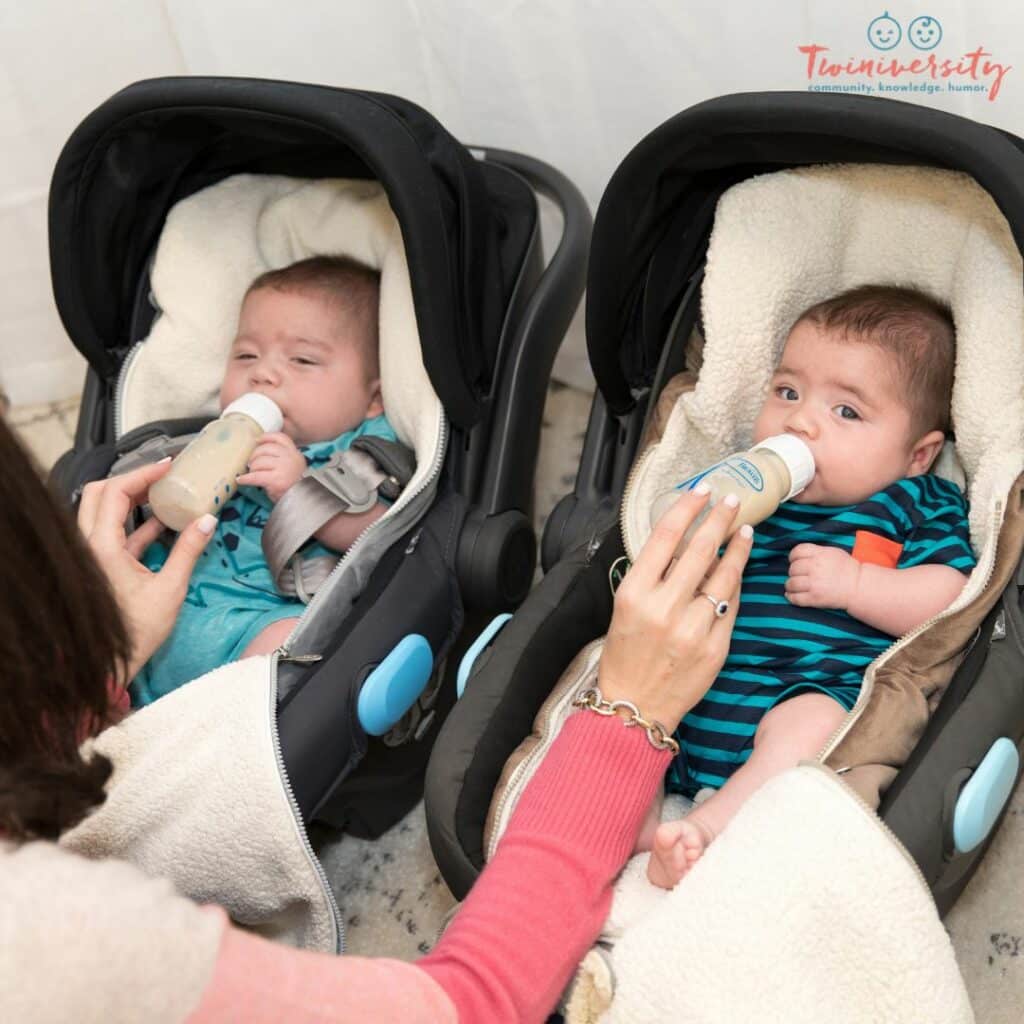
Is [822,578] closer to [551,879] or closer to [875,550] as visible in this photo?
[875,550]

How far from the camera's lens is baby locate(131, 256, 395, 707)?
1362 mm

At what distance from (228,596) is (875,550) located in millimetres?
718

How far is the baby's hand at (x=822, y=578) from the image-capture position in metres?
1.17

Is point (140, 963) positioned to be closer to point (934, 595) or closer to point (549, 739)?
point (549, 739)

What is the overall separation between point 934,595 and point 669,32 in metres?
0.73

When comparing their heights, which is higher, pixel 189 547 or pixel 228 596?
pixel 189 547

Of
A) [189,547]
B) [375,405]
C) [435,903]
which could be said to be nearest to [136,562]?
[189,547]

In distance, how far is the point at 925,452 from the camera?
126 cm

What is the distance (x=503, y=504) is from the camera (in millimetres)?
1408

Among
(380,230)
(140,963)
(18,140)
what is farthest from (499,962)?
(18,140)

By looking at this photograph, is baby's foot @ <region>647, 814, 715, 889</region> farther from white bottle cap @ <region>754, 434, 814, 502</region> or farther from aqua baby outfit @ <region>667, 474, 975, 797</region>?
white bottle cap @ <region>754, 434, 814, 502</region>

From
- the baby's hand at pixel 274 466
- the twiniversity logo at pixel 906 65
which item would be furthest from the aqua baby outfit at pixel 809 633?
the baby's hand at pixel 274 466

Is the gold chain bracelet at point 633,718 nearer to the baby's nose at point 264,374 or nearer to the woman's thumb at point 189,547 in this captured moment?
the woman's thumb at point 189,547

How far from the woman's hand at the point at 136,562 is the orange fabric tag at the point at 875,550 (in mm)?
643
